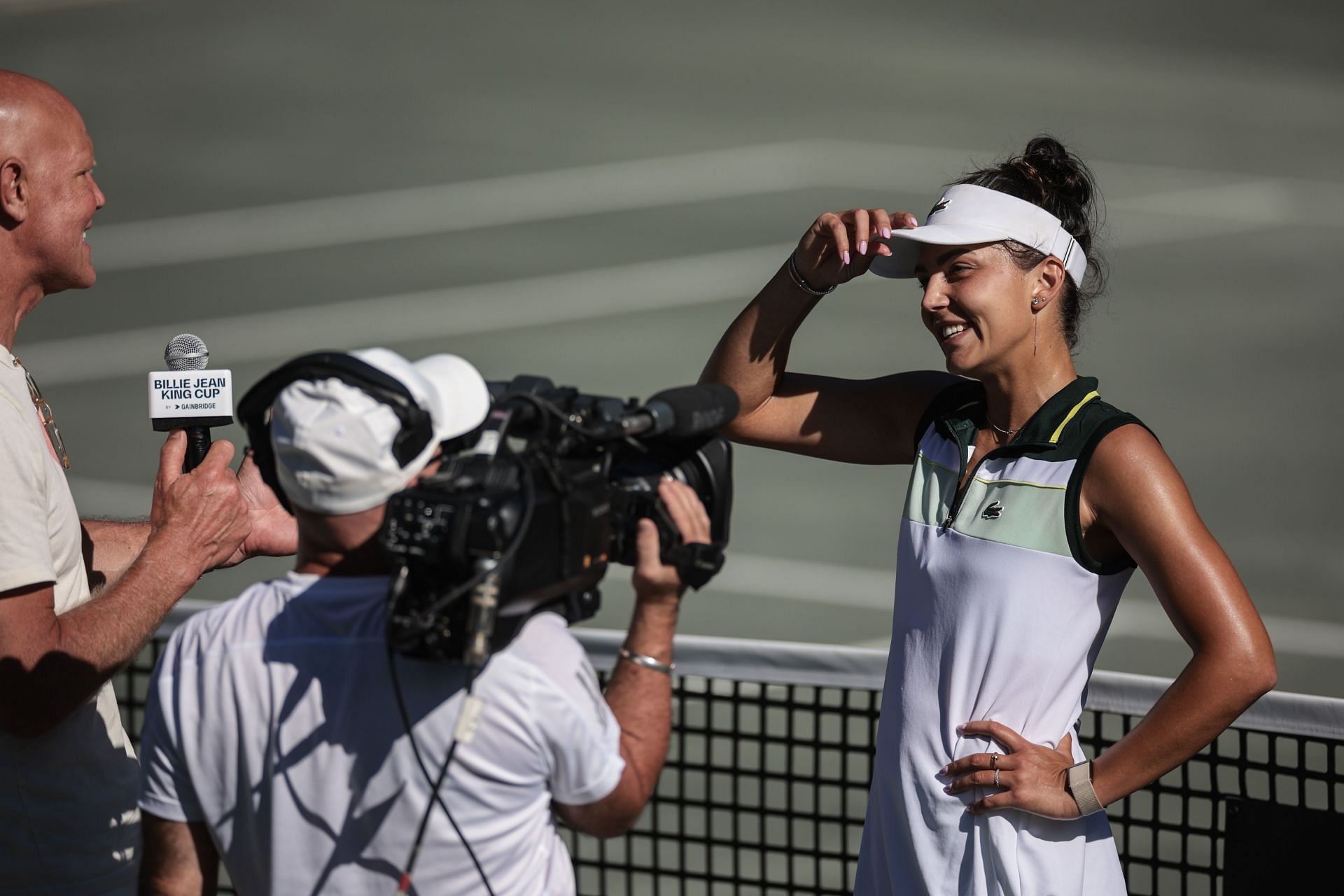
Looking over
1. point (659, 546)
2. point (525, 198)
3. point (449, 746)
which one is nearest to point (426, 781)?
point (449, 746)

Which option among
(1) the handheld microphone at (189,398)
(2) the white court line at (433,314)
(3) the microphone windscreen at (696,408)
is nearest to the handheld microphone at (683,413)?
(3) the microphone windscreen at (696,408)

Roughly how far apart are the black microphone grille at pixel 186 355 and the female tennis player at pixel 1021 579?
1.27m

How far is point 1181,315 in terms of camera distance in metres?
7.60

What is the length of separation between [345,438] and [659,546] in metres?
0.45

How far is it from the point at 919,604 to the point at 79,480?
6.47m

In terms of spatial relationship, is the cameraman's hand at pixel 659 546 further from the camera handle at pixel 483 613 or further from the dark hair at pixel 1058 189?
the dark hair at pixel 1058 189

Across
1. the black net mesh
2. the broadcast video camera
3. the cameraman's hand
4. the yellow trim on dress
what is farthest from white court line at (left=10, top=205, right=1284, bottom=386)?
the cameraman's hand

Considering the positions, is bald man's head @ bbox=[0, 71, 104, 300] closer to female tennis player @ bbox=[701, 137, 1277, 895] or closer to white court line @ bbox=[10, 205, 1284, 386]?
female tennis player @ bbox=[701, 137, 1277, 895]

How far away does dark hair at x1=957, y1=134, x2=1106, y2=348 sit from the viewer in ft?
7.72

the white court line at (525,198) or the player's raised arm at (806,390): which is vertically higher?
the white court line at (525,198)

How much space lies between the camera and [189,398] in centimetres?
255

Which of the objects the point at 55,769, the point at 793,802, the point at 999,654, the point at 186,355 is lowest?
the point at 793,802

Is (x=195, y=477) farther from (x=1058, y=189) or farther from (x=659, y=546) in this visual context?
(x=1058, y=189)

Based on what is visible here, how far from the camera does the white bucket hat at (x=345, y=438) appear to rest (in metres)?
1.62
